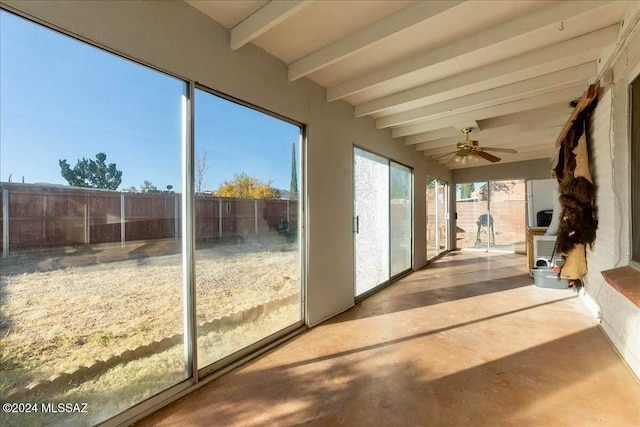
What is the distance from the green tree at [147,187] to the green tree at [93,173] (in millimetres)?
130

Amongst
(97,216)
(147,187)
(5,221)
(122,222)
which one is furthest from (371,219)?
(5,221)

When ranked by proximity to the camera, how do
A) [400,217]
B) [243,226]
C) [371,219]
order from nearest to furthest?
[243,226] → [371,219] → [400,217]

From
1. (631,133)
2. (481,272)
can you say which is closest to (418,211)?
(481,272)

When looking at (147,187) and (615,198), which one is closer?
(147,187)

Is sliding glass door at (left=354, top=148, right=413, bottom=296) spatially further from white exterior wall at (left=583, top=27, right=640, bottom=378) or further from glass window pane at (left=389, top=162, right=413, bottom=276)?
white exterior wall at (left=583, top=27, right=640, bottom=378)

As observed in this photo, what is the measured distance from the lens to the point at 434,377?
2.21 meters

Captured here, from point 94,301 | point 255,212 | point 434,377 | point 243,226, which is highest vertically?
point 255,212

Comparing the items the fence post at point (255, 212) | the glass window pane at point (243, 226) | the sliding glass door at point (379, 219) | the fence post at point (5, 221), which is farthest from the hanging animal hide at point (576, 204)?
the fence post at point (5, 221)

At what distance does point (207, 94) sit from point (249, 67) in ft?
1.68

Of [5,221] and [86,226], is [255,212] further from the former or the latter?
[5,221]

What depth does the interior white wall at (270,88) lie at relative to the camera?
5.41 feet

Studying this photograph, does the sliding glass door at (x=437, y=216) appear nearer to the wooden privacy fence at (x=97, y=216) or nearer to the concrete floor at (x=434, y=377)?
the concrete floor at (x=434, y=377)

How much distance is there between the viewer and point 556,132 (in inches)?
205

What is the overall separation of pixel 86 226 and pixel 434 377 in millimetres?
2527
